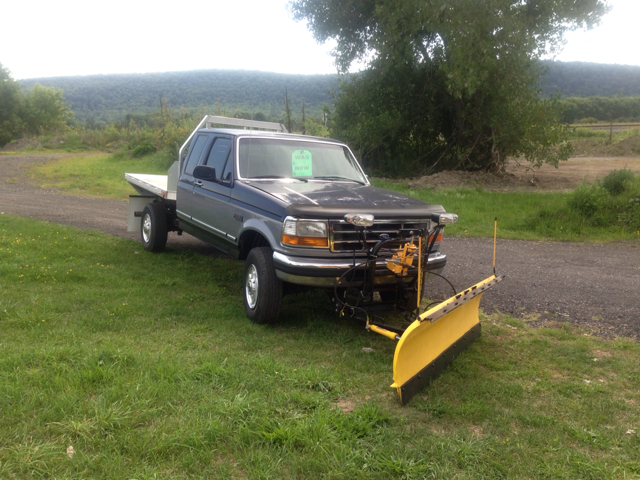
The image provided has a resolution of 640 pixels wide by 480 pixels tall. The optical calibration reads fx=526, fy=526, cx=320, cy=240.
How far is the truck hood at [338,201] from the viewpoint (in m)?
4.64

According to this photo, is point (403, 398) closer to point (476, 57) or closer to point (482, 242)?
point (482, 242)

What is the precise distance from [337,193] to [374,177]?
43.4 feet

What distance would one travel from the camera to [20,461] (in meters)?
2.79

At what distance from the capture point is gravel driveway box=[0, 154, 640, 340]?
5684 mm

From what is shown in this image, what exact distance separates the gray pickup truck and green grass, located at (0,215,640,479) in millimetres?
516

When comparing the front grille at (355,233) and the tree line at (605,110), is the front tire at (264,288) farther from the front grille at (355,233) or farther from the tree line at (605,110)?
the tree line at (605,110)

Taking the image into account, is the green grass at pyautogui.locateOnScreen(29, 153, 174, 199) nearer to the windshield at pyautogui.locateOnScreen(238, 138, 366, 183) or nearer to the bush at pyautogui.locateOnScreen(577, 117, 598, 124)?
the windshield at pyautogui.locateOnScreen(238, 138, 366, 183)

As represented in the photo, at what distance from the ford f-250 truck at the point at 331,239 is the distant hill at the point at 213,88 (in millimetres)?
70133

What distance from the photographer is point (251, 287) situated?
17.4 ft

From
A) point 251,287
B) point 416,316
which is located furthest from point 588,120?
point 416,316

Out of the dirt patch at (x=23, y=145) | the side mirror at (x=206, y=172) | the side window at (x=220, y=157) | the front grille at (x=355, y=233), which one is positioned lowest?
the front grille at (x=355, y=233)

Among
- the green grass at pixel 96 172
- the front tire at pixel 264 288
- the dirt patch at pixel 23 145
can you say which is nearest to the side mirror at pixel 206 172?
the front tire at pixel 264 288

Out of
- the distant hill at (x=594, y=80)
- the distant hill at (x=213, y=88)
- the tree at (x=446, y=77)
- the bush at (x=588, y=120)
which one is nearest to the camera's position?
the tree at (x=446, y=77)

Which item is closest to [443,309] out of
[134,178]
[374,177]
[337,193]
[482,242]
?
[337,193]
